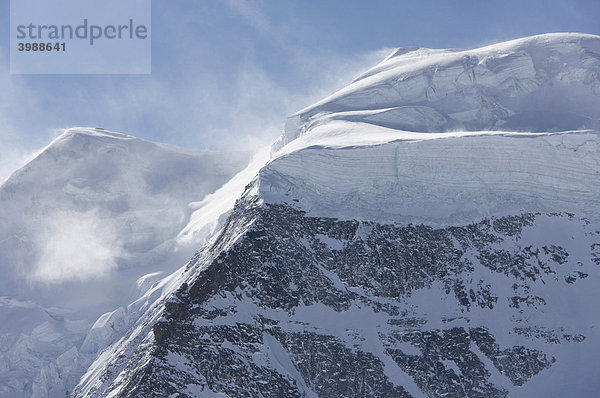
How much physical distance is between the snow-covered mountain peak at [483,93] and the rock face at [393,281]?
7477 mm

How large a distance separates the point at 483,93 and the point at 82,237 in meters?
78.9

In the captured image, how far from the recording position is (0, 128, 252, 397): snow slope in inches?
4850

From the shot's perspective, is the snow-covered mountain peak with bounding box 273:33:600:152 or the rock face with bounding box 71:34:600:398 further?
the snow-covered mountain peak with bounding box 273:33:600:152

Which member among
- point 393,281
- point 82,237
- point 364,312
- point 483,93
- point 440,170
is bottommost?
point 82,237

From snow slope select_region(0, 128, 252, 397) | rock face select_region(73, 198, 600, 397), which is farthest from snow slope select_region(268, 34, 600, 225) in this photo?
snow slope select_region(0, 128, 252, 397)

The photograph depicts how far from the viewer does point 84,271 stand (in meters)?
141

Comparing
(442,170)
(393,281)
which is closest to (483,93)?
(442,170)

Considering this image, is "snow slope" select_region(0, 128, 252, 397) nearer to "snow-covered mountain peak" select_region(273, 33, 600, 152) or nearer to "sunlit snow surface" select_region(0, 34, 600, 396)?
"sunlit snow surface" select_region(0, 34, 600, 396)

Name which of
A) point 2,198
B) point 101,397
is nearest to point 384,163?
point 101,397

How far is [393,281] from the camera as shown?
92000 mm

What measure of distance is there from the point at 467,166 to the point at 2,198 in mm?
98720

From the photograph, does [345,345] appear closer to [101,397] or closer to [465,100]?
[101,397]

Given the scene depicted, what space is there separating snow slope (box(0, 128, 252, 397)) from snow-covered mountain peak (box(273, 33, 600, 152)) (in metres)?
29.9

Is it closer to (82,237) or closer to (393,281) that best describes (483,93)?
(393,281)
